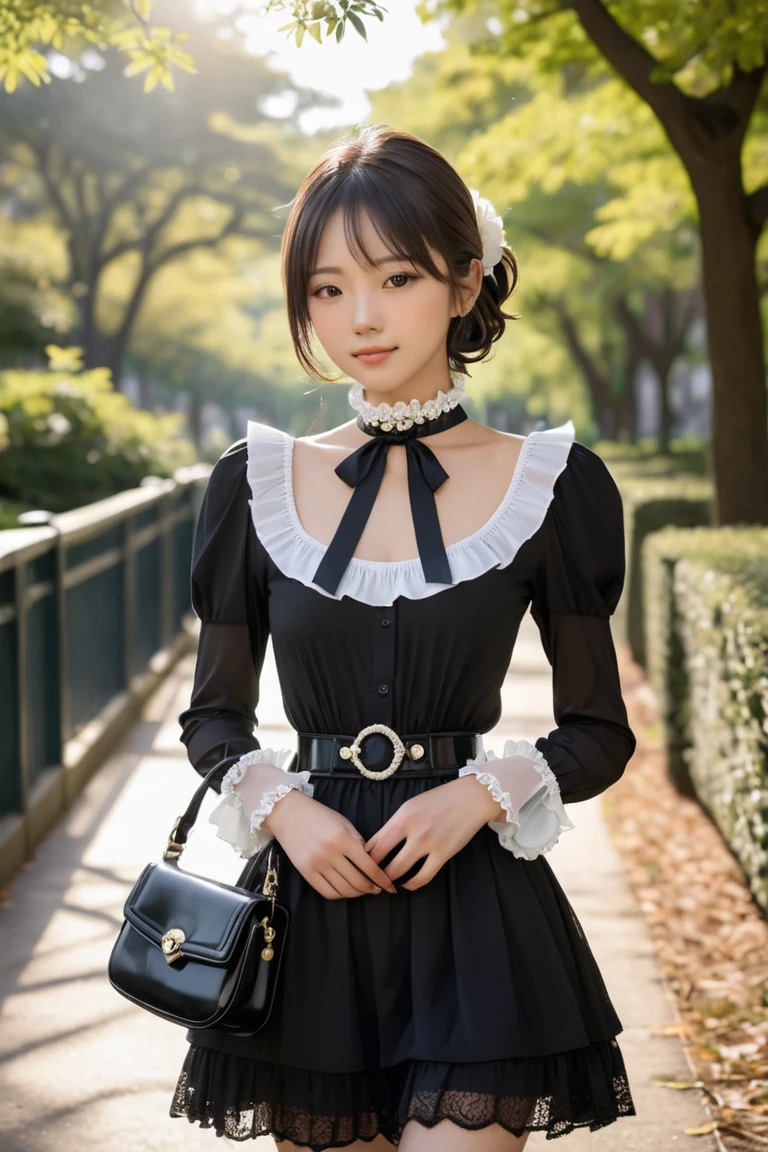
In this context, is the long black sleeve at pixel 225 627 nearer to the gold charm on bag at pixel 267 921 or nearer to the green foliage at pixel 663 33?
the gold charm on bag at pixel 267 921

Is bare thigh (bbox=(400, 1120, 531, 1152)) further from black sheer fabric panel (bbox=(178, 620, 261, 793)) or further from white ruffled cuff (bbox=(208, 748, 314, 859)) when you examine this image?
black sheer fabric panel (bbox=(178, 620, 261, 793))

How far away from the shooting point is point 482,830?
2.33 meters

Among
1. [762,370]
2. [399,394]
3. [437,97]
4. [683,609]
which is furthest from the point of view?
[437,97]

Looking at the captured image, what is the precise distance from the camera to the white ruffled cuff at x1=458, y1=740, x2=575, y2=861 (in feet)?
7.38

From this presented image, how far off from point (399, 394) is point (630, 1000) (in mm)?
3139

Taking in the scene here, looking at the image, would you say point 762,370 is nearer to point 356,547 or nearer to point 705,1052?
point 705,1052

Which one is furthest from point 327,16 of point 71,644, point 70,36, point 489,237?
point 71,644

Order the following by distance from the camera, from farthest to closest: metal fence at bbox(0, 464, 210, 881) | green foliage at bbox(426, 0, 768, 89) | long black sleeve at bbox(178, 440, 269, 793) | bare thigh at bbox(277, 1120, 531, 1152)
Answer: green foliage at bbox(426, 0, 768, 89)
metal fence at bbox(0, 464, 210, 881)
long black sleeve at bbox(178, 440, 269, 793)
bare thigh at bbox(277, 1120, 531, 1152)

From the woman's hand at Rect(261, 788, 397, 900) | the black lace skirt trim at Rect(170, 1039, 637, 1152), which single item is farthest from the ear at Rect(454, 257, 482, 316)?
the black lace skirt trim at Rect(170, 1039, 637, 1152)

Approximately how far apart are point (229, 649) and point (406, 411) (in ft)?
1.57

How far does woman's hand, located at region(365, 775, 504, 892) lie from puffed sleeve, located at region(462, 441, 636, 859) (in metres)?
0.08

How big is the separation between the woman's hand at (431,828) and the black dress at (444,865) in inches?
2.9

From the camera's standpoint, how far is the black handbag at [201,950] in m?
2.15

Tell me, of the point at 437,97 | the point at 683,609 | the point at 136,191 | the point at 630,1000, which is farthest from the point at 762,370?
the point at 136,191
